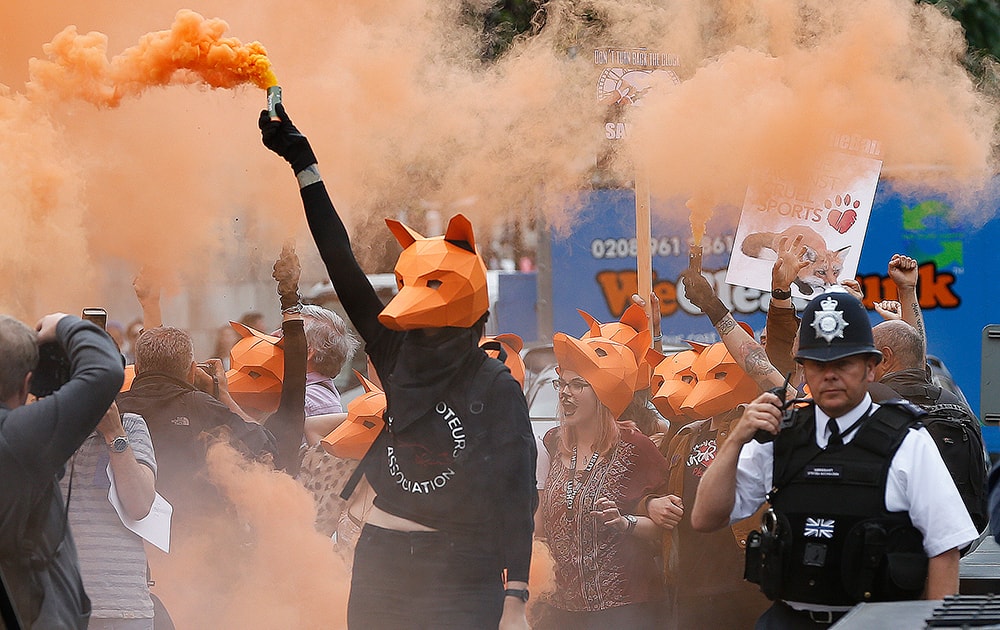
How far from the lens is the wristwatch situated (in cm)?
412

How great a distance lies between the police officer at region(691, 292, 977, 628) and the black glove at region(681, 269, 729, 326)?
139cm

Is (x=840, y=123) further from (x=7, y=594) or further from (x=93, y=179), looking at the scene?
(x=7, y=594)

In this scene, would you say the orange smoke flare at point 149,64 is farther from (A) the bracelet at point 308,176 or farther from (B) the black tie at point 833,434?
(B) the black tie at point 833,434

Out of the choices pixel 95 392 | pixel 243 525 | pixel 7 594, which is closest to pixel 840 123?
pixel 243 525

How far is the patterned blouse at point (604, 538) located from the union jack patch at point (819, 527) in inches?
54.7

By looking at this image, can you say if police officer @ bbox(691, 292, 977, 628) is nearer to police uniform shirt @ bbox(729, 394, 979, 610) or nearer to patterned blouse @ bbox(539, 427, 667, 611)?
police uniform shirt @ bbox(729, 394, 979, 610)

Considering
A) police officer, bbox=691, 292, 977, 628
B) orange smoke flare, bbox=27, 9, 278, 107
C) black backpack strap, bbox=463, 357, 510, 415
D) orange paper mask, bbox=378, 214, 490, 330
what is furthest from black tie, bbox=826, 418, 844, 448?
orange smoke flare, bbox=27, 9, 278, 107

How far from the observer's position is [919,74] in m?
5.38

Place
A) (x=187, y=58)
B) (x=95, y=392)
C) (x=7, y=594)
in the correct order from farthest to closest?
(x=187, y=58)
(x=95, y=392)
(x=7, y=594)

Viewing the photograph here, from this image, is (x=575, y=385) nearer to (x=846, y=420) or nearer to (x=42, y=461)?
(x=846, y=420)

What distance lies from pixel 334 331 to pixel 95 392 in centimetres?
247

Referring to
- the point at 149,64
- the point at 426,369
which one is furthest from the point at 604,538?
the point at 149,64

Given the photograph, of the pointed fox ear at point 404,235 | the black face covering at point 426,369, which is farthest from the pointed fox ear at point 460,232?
the black face covering at point 426,369

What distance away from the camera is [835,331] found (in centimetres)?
364
